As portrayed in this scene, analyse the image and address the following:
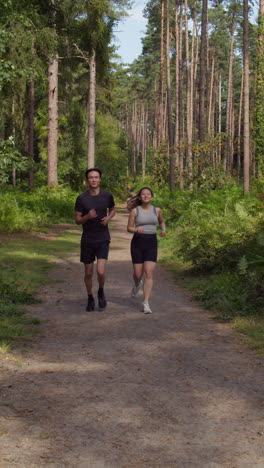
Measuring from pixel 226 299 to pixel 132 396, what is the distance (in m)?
4.52

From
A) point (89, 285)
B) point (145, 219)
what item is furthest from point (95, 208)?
point (89, 285)

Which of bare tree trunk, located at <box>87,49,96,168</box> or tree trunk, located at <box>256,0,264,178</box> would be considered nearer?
bare tree trunk, located at <box>87,49,96,168</box>

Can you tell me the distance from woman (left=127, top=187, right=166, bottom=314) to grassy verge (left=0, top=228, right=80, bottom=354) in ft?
5.86

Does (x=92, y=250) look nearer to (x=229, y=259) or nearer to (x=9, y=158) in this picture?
(x=9, y=158)

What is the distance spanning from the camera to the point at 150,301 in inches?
387

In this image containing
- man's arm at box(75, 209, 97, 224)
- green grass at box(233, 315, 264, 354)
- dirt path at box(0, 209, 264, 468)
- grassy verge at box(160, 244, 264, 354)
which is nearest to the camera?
dirt path at box(0, 209, 264, 468)

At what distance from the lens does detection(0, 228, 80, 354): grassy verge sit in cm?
748

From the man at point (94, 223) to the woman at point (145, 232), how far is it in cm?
36

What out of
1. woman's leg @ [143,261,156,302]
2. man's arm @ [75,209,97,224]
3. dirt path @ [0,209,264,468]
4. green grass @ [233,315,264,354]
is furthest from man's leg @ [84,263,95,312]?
green grass @ [233,315,264,354]

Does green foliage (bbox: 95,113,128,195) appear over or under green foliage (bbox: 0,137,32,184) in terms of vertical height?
over

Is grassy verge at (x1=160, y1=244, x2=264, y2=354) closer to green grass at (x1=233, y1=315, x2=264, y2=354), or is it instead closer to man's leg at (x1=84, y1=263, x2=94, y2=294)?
green grass at (x1=233, y1=315, x2=264, y2=354)

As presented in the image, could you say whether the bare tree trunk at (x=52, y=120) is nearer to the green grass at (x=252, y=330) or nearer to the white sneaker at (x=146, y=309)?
the white sneaker at (x=146, y=309)

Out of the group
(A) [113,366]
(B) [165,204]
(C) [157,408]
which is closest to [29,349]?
(A) [113,366]

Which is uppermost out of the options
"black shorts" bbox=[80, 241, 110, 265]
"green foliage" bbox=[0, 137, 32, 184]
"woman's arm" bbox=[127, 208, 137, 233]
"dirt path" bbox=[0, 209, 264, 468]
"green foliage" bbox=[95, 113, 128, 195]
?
"green foliage" bbox=[95, 113, 128, 195]
